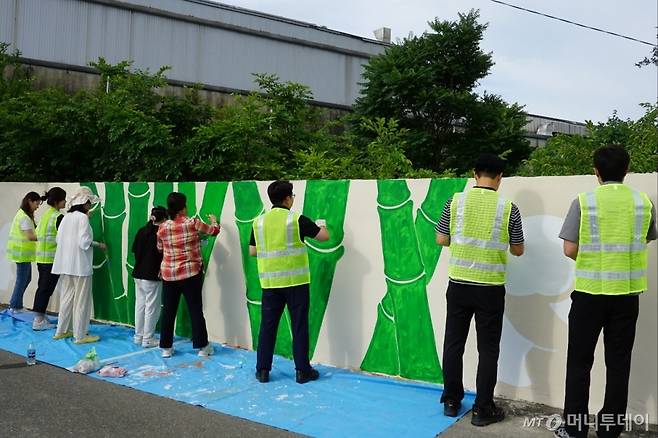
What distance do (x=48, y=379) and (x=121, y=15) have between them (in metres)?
13.1

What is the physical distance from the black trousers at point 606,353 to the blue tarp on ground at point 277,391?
908 mm

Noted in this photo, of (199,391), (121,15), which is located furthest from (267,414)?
(121,15)

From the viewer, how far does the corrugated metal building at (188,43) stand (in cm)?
1460

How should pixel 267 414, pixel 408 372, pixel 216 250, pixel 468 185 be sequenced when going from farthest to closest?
pixel 216 250, pixel 408 372, pixel 468 185, pixel 267 414

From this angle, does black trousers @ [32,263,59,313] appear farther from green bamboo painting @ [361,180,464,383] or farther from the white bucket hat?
green bamboo painting @ [361,180,464,383]

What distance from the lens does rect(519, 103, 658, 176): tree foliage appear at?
6480 millimetres

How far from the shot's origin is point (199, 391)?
5.07m

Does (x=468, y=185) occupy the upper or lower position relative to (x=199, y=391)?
upper

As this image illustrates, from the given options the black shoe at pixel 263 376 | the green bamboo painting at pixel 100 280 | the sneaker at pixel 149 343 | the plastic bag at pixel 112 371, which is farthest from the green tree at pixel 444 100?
the plastic bag at pixel 112 371

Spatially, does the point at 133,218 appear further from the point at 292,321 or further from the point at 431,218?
the point at 431,218

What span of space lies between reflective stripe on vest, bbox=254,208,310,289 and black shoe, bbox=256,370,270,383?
77 cm

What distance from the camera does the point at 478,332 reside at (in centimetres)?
420

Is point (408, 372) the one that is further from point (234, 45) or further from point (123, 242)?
point (234, 45)

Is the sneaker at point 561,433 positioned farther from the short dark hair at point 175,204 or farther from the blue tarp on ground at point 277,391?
the short dark hair at point 175,204
